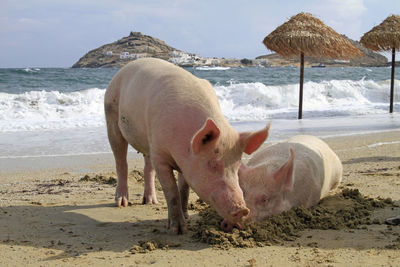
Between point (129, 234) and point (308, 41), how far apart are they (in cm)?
1306

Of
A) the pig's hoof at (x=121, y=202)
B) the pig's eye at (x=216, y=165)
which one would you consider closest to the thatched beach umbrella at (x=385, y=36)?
the pig's hoof at (x=121, y=202)

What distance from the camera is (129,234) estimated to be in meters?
4.09

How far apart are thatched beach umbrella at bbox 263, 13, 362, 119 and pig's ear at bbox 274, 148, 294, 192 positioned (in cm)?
1225

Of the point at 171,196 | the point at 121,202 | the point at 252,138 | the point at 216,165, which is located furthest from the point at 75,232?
the point at 252,138

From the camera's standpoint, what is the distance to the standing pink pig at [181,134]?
3348 millimetres

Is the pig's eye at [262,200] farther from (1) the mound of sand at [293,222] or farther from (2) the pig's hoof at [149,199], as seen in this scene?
(2) the pig's hoof at [149,199]

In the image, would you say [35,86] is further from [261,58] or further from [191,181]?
[261,58]

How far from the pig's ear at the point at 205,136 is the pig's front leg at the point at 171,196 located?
0.63m

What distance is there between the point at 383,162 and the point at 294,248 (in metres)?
4.58

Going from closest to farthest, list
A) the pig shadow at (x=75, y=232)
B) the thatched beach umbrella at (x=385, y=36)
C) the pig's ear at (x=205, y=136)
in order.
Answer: the pig's ear at (x=205, y=136)
the pig shadow at (x=75, y=232)
the thatched beach umbrella at (x=385, y=36)

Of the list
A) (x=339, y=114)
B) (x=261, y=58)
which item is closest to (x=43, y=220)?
(x=339, y=114)

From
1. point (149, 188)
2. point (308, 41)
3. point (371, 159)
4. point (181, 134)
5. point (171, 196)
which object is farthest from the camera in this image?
point (308, 41)

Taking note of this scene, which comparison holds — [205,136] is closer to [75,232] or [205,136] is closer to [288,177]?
[288,177]

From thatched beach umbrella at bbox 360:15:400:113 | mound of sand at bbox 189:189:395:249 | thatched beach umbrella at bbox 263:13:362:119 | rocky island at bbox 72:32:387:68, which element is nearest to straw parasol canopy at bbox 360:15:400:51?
thatched beach umbrella at bbox 360:15:400:113
